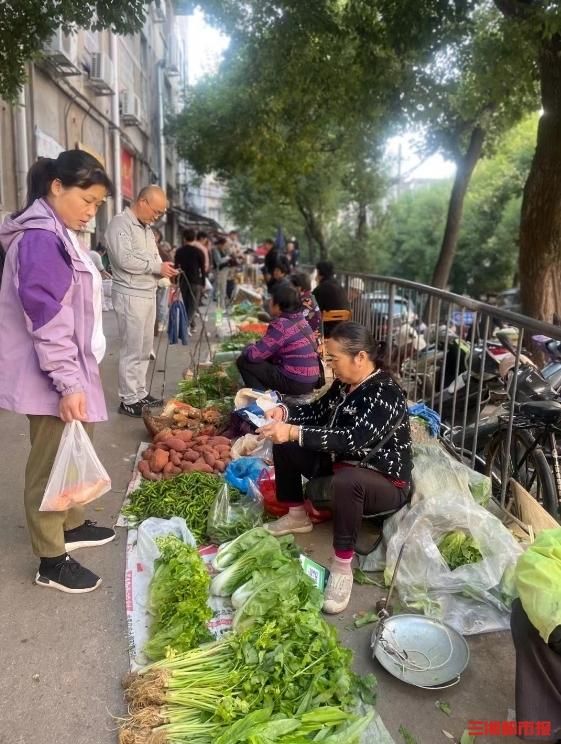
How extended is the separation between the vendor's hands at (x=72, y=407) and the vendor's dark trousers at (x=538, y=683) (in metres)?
1.88

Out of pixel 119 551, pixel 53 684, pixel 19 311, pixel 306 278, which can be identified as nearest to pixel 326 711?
pixel 53 684

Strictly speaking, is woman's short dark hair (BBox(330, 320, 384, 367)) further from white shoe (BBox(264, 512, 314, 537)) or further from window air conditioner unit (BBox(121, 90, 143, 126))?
window air conditioner unit (BBox(121, 90, 143, 126))

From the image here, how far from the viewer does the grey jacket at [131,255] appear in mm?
5113

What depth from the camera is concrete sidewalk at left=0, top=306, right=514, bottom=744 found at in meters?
2.14

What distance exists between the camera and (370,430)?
2.93 m

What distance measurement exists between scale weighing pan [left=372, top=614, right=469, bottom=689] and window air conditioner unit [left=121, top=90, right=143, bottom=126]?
17889mm

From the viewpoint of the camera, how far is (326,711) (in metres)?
1.98

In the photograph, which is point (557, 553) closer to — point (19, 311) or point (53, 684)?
point (53, 684)

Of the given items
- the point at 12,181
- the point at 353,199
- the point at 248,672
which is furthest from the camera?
the point at 353,199

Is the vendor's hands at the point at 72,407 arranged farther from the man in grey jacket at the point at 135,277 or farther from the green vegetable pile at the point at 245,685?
the man in grey jacket at the point at 135,277

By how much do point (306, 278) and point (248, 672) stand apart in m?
6.16

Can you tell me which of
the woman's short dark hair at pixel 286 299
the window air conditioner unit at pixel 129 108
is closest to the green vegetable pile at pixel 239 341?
the woman's short dark hair at pixel 286 299

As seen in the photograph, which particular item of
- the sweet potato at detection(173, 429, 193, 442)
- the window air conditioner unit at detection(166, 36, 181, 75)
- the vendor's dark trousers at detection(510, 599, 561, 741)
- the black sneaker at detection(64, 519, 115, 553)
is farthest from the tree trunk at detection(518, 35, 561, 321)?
the window air conditioner unit at detection(166, 36, 181, 75)

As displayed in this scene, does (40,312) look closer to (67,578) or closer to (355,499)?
(67,578)
